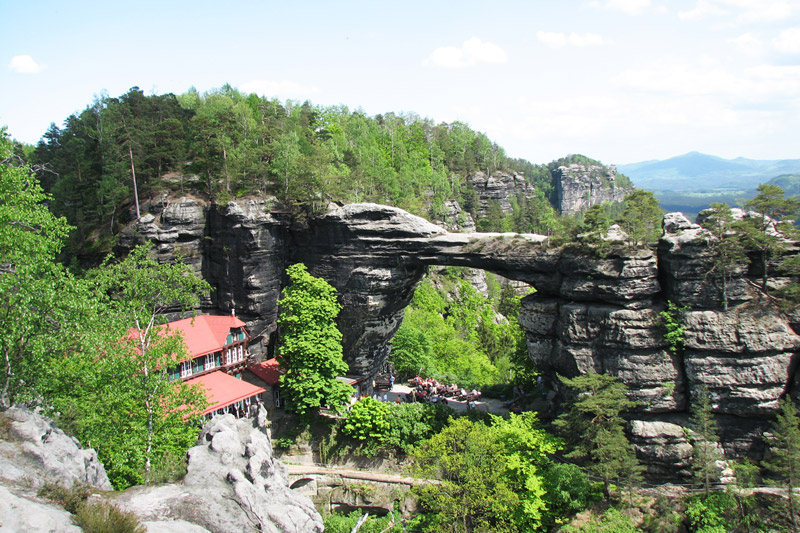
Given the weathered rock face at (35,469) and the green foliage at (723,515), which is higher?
the weathered rock face at (35,469)

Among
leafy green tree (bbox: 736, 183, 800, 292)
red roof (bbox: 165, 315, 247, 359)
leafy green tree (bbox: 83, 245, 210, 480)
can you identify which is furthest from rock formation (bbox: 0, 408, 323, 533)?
leafy green tree (bbox: 736, 183, 800, 292)

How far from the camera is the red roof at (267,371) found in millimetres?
30750

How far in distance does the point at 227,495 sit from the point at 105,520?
12.2 feet

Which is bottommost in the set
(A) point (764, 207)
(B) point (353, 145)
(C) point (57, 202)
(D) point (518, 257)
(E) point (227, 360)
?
(E) point (227, 360)

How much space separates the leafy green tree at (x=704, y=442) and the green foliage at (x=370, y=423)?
14708mm

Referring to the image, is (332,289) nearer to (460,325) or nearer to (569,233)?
(569,233)

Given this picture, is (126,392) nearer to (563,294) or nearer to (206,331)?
(206,331)

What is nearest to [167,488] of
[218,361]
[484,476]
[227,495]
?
[227,495]

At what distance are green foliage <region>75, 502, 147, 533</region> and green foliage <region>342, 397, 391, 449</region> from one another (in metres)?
17.8

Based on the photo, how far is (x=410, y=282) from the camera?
106ft

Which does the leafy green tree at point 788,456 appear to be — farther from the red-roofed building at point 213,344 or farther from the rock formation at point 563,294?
the red-roofed building at point 213,344

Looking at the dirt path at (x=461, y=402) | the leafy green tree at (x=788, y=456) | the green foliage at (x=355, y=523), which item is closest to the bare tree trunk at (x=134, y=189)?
the dirt path at (x=461, y=402)

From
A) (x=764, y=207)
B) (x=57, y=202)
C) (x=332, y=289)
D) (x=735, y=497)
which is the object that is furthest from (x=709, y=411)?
(x=57, y=202)

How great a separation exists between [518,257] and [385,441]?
12.3 meters
